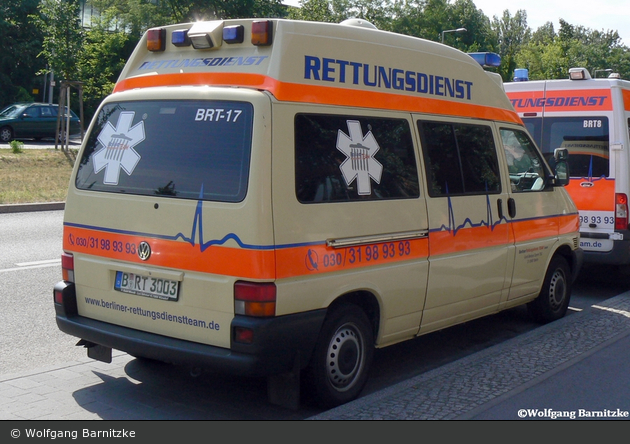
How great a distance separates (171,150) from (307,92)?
915 mm

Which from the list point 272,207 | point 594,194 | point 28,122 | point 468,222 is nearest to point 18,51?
point 28,122

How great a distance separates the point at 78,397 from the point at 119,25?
3453 centimetres

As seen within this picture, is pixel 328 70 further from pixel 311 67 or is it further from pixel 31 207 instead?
pixel 31 207

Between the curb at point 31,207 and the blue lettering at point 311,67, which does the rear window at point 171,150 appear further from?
the curb at point 31,207

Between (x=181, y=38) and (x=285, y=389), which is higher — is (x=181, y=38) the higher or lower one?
the higher one

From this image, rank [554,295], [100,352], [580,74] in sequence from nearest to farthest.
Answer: [100,352] < [554,295] < [580,74]

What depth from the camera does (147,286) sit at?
461 cm

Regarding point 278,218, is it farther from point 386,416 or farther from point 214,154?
point 386,416

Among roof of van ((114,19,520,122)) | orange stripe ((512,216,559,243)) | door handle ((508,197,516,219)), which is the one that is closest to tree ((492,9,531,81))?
orange stripe ((512,216,559,243))

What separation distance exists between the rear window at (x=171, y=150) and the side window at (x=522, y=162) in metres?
3.05

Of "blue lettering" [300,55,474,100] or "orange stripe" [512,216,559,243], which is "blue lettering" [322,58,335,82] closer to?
"blue lettering" [300,55,474,100]

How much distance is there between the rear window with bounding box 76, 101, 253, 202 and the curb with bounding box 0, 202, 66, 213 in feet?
34.2

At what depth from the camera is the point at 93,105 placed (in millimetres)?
40500

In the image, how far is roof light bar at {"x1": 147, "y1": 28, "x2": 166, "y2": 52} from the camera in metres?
5.10
